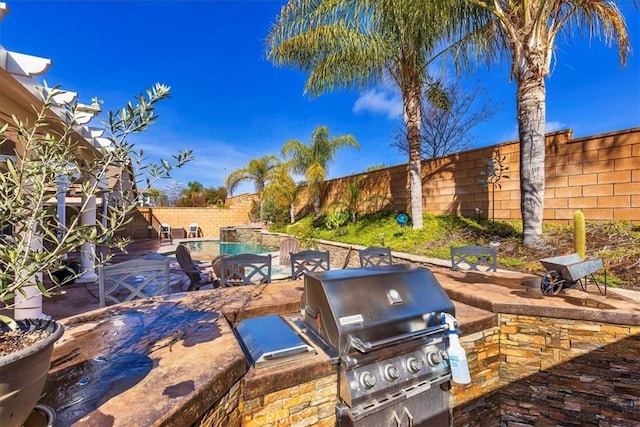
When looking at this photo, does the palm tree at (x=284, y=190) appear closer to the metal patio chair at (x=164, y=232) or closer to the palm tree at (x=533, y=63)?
the metal patio chair at (x=164, y=232)

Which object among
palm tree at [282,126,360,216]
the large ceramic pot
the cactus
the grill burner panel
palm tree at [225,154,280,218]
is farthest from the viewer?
palm tree at [225,154,280,218]

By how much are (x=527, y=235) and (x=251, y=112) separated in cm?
1602

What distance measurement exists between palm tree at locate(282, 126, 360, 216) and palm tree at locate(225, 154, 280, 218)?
69.8 inches

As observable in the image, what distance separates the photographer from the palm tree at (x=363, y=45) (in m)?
7.84

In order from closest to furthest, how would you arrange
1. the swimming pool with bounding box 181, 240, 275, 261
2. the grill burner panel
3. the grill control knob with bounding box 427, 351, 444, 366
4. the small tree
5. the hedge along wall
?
1. the small tree
2. the grill burner panel
3. the grill control knob with bounding box 427, 351, 444, 366
4. the hedge along wall
5. the swimming pool with bounding box 181, 240, 275, 261

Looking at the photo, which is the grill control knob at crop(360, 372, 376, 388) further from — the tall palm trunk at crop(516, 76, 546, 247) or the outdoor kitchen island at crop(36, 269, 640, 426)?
the tall palm trunk at crop(516, 76, 546, 247)

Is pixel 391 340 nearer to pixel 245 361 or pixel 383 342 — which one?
pixel 383 342

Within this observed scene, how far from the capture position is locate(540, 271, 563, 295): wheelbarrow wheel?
292 centimetres

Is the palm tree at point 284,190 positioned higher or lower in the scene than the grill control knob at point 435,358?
higher

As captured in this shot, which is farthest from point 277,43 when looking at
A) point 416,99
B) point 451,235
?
point 451,235

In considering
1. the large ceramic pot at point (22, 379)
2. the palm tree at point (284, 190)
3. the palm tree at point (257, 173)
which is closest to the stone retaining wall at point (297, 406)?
the large ceramic pot at point (22, 379)

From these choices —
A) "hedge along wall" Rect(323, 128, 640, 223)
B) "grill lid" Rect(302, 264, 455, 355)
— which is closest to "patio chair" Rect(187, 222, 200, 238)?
"hedge along wall" Rect(323, 128, 640, 223)

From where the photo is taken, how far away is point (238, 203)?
856 inches

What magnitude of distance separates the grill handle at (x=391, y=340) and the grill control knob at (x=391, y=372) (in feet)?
0.50
